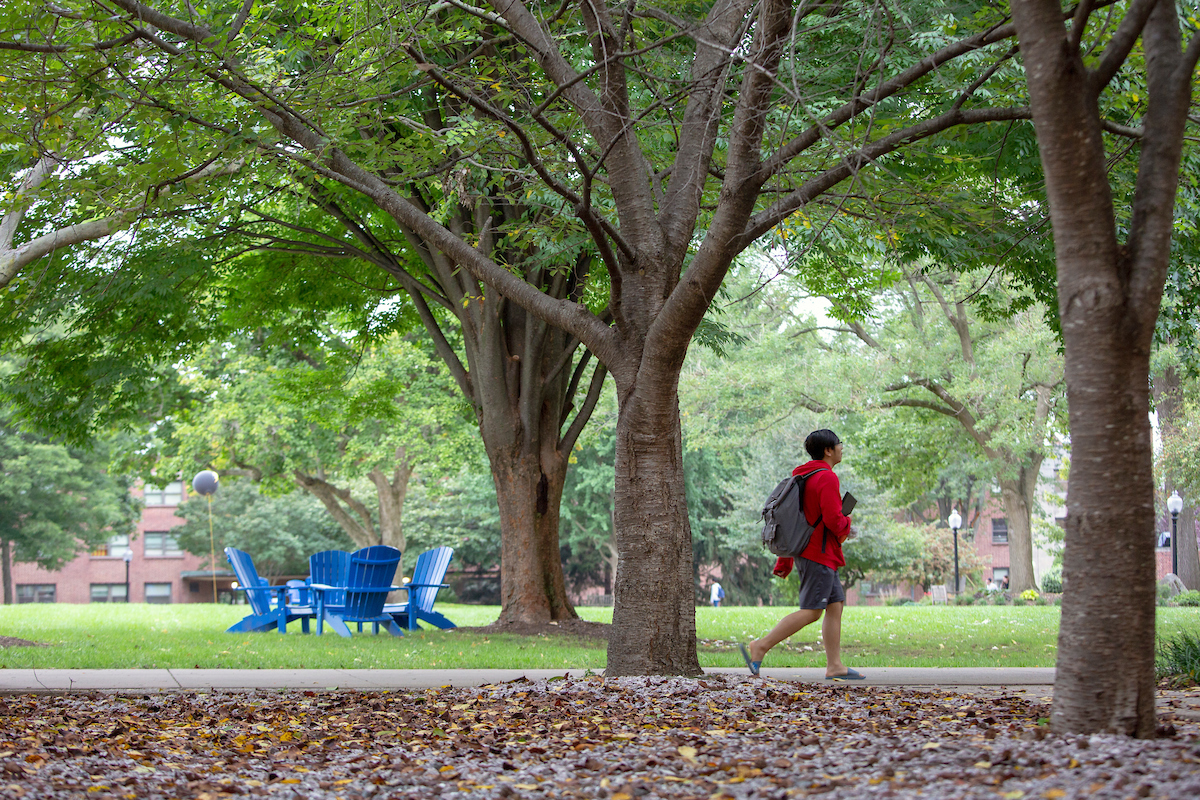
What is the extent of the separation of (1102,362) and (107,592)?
61.7 meters

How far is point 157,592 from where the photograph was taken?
56.9 meters

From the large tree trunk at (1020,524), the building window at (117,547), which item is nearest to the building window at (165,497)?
the building window at (117,547)

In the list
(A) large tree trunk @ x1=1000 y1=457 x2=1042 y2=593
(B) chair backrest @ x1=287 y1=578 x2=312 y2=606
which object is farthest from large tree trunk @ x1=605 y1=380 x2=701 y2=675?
(A) large tree trunk @ x1=1000 y1=457 x2=1042 y2=593

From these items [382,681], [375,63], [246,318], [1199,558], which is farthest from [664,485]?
[1199,558]

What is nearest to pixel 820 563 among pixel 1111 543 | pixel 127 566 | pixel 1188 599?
pixel 1111 543

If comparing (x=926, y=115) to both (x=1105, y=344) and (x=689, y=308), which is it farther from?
(x=1105, y=344)

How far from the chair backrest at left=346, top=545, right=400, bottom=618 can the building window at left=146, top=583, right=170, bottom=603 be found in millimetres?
49851

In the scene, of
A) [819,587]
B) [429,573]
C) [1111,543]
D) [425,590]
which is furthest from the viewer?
[425,590]

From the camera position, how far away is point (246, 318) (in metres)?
15.7

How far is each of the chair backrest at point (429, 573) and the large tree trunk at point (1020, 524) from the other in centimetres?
2338

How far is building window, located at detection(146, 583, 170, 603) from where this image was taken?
5688 cm

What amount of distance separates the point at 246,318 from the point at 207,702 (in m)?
10.4

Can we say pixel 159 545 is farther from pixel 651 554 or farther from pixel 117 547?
pixel 651 554

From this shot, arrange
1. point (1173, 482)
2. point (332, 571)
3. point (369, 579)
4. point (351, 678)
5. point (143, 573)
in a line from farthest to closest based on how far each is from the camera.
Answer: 1. point (143, 573)
2. point (1173, 482)
3. point (332, 571)
4. point (369, 579)
5. point (351, 678)
